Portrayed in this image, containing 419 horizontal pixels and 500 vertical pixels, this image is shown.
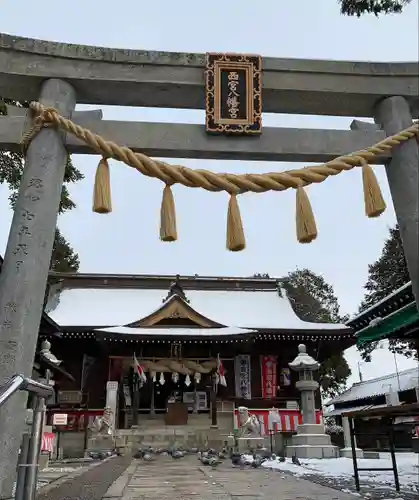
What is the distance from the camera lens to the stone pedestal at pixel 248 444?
14.2m

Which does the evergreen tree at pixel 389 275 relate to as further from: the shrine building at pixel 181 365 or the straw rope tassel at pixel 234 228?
the straw rope tassel at pixel 234 228

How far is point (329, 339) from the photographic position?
1823 cm

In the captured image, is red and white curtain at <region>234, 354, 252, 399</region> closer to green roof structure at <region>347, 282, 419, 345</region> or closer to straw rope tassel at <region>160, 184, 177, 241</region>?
green roof structure at <region>347, 282, 419, 345</region>

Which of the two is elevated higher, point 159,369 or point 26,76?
point 26,76

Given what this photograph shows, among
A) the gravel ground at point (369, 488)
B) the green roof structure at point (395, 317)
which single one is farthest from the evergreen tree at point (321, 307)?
the gravel ground at point (369, 488)

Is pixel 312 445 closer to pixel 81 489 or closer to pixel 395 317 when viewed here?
pixel 395 317

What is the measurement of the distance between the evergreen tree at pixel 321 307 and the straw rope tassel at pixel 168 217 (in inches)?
981

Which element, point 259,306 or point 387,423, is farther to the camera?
point 259,306

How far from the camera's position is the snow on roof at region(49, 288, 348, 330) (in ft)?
68.2

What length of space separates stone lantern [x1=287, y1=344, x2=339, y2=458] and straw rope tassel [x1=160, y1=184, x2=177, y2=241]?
9.90 meters

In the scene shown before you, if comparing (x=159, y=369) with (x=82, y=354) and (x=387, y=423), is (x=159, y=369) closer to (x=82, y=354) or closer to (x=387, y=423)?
(x=82, y=354)

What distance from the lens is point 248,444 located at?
47.0 feet

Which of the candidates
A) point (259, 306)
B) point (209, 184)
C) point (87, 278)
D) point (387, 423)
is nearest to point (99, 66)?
point (209, 184)

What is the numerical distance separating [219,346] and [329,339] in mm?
4319
